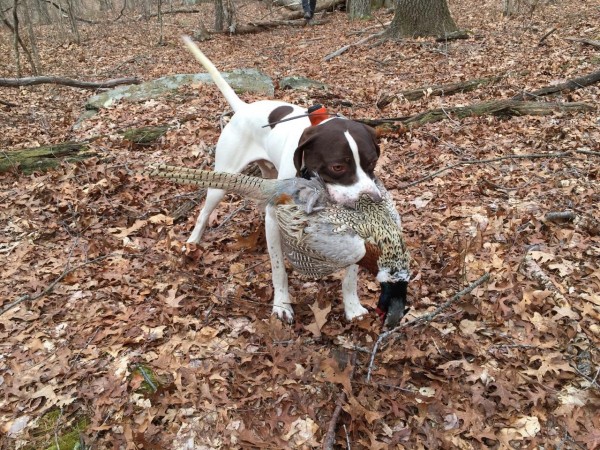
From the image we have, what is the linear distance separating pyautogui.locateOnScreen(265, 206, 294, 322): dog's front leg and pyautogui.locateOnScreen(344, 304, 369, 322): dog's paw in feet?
1.47

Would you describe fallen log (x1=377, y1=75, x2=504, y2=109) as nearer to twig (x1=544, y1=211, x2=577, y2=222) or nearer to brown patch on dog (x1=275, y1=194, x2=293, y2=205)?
twig (x1=544, y1=211, x2=577, y2=222)

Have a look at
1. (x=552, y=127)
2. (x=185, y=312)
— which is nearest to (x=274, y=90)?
(x=552, y=127)

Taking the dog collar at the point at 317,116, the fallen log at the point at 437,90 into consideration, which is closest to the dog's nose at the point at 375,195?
the dog collar at the point at 317,116

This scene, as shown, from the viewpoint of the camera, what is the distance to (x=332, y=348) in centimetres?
329

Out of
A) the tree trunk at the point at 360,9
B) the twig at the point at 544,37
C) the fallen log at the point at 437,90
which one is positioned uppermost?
the tree trunk at the point at 360,9

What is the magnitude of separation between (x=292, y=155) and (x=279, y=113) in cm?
66

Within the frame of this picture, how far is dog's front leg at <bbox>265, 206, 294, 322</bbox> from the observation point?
350 cm

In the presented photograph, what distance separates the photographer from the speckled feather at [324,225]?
2.60m

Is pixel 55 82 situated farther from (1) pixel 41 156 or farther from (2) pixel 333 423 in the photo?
(2) pixel 333 423

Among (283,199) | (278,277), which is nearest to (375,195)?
(283,199)

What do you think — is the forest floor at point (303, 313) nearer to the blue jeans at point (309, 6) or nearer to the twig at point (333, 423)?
the twig at point (333, 423)

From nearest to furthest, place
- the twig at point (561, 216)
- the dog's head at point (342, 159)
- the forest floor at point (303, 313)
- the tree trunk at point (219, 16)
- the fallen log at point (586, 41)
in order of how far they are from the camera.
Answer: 1. the forest floor at point (303, 313)
2. the dog's head at point (342, 159)
3. the twig at point (561, 216)
4. the fallen log at point (586, 41)
5. the tree trunk at point (219, 16)

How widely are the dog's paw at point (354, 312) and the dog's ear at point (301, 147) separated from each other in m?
1.15

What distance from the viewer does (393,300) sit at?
8.89 feet
